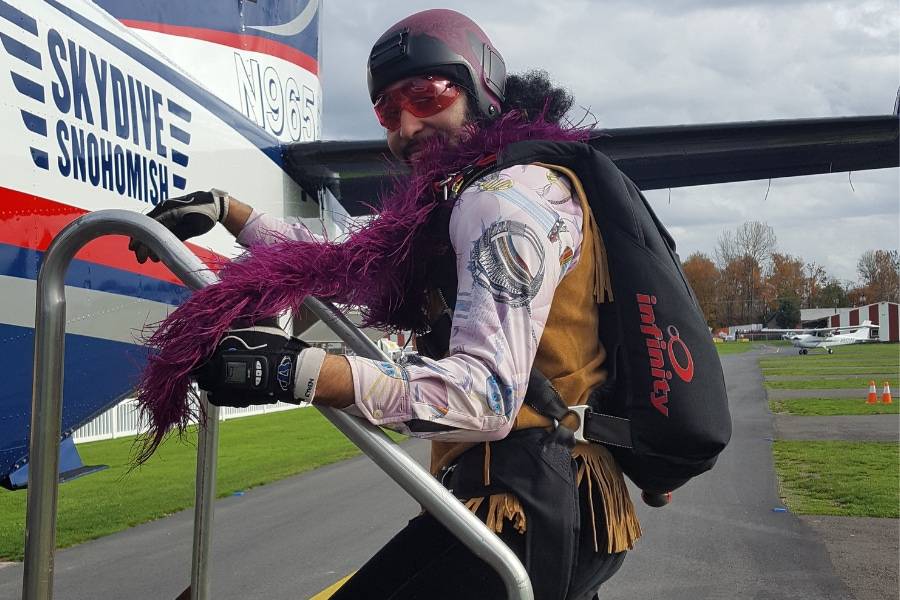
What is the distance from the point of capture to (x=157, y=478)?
10.2 m

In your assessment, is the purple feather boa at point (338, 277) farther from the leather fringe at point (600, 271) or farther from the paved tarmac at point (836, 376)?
the paved tarmac at point (836, 376)

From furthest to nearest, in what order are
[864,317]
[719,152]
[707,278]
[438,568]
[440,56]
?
[864,317] → [707,278] → [719,152] → [440,56] → [438,568]

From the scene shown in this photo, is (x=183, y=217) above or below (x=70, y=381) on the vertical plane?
above

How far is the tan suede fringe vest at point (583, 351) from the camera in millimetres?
1670

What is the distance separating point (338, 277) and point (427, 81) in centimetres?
50

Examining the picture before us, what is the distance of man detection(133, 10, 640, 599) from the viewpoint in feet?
4.75

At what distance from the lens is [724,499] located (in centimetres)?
803

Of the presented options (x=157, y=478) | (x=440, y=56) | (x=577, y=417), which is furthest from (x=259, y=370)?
(x=157, y=478)

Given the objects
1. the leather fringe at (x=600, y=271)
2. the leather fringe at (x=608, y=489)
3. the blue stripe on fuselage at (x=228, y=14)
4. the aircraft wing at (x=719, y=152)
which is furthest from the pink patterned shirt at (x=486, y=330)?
the aircraft wing at (x=719, y=152)

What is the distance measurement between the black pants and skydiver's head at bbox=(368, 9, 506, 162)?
72 centimetres

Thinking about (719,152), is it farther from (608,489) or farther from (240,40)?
(608,489)

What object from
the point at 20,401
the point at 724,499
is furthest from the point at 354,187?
the point at 724,499

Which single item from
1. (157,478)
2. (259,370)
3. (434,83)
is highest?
(434,83)

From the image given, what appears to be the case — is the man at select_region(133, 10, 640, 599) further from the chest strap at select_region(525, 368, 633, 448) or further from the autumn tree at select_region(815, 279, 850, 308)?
the autumn tree at select_region(815, 279, 850, 308)
